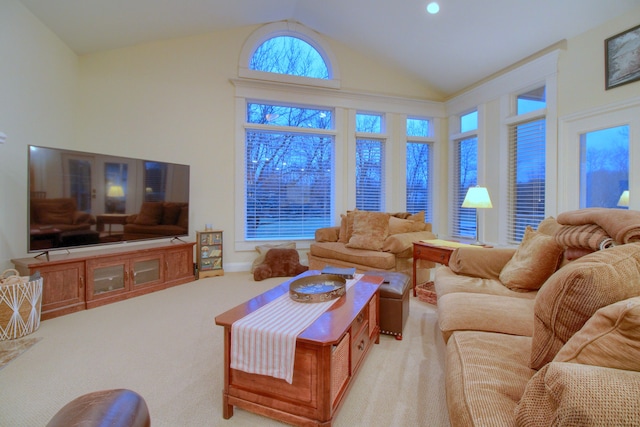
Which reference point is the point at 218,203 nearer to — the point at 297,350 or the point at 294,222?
the point at 294,222

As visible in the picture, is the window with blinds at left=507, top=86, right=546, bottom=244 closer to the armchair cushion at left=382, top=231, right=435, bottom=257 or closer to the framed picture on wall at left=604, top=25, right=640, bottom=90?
the framed picture on wall at left=604, top=25, right=640, bottom=90

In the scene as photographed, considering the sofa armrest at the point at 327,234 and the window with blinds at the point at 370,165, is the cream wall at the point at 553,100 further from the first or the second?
the sofa armrest at the point at 327,234

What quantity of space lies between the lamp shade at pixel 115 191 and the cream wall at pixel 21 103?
70cm

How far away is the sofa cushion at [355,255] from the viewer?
3.53 meters

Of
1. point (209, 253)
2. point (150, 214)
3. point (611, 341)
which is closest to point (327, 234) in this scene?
point (209, 253)

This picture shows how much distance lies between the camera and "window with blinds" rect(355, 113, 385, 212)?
5.03 m

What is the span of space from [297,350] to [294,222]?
356cm

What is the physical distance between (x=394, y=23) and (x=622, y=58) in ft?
8.04

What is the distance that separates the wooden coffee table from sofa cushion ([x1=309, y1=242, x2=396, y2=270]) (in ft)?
6.23

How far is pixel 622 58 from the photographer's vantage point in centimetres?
281

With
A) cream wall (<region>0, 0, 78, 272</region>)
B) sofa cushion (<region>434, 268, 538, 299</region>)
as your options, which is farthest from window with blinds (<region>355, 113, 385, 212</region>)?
cream wall (<region>0, 0, 78, 272</region>)

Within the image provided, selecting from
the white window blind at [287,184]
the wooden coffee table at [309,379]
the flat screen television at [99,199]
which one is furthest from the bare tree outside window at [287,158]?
the wooden coffee table at [309,379]

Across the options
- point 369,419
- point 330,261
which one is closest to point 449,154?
point 330,261

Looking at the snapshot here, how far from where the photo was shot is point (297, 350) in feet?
4.42
